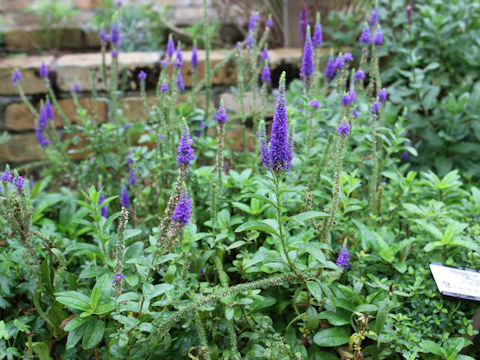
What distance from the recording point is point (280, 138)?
3.56ft

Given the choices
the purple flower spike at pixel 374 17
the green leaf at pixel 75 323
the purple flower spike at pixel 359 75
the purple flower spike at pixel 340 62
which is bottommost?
the green leaf at pixel 75 323

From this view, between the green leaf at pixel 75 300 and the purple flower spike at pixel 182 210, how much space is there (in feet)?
1.23

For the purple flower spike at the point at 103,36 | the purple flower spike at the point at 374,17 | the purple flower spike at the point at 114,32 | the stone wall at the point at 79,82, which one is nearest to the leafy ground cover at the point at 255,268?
the purple flower spike at the point at 374,17

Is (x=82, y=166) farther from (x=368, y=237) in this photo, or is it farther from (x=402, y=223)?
(x=402, y=223)

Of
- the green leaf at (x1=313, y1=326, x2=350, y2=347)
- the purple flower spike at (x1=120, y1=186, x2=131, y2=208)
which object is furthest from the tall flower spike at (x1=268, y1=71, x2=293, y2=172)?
Answer: the purple flower spike at (x1=120, y1=186, x2=131, y2=208)

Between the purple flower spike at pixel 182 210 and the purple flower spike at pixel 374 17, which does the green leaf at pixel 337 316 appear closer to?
the purple flower spike at pixel 182 210

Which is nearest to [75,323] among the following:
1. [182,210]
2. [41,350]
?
[41,350]

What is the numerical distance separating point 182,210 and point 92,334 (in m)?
0.47

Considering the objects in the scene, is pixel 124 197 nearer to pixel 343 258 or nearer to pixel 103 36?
pixel 343 258

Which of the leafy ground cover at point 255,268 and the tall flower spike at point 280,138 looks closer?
the tall flower spike at point 280,138

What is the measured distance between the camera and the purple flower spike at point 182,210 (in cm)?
128

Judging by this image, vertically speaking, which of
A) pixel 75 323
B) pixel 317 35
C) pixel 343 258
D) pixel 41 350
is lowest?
pixel 41 350

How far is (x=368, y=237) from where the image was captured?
62.7 inches

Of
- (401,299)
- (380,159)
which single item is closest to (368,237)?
(401,299)
